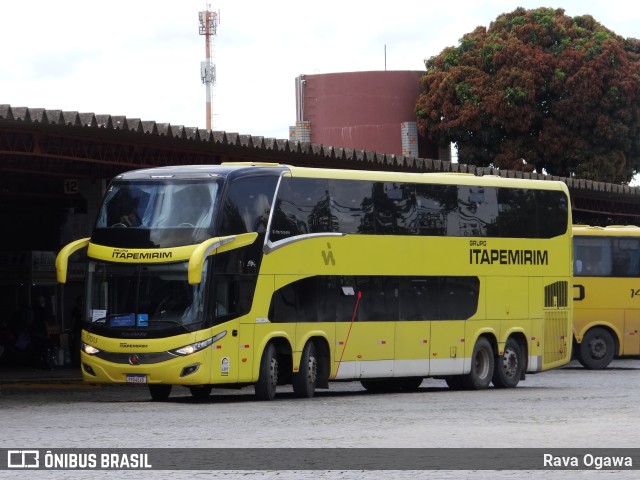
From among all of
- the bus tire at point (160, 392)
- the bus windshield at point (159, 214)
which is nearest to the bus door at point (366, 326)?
the bus tire at point (160, 392)

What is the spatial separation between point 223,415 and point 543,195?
1135 centimetres

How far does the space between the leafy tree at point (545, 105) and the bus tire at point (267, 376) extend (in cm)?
4571

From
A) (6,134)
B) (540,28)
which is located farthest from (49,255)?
(540,28)

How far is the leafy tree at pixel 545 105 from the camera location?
6931cm

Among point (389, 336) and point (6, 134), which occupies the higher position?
point (6, 134)

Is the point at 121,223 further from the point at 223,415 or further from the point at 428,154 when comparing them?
the point at 428,154

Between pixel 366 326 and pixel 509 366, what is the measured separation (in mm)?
4458

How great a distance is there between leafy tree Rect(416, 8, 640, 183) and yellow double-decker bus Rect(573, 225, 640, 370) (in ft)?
99.3

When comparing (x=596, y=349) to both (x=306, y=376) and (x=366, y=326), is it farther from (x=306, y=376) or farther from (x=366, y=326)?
(x=306, y=376)

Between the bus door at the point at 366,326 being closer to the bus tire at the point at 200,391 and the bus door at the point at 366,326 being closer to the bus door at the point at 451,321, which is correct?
the bus door at the point at 451,321

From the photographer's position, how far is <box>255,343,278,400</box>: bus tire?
24141 mm

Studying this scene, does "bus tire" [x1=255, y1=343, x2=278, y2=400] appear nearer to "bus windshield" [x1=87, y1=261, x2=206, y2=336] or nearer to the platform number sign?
"bus windshield" [x1=87, y1=261, x2=206, y2=336]

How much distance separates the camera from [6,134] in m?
29.7

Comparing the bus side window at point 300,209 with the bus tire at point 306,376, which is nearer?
the bus side window at point 300,209
